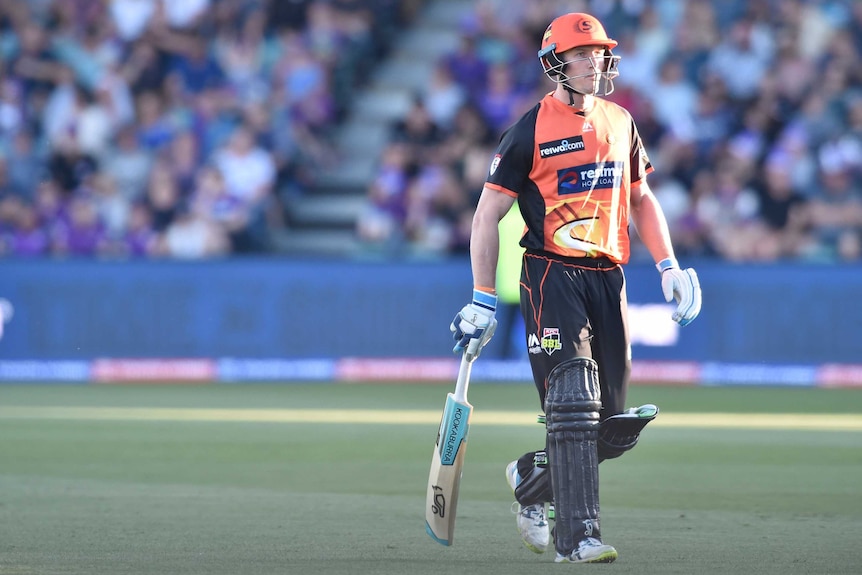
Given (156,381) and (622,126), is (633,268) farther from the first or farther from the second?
(622,126)

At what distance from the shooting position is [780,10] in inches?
703

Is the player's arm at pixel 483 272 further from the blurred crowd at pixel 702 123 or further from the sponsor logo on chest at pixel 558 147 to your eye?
the blurred crowd at pixel 702 123

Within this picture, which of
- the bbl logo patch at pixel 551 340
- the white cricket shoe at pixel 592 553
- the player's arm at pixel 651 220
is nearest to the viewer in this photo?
the white cricket shoe at pixel 592 553

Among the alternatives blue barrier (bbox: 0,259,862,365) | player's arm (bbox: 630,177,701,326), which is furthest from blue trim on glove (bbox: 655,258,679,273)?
blue barrier (bbox: 0,259,862,365)

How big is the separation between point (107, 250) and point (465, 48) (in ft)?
16.5

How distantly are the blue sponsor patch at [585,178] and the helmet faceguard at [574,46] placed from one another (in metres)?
0.34

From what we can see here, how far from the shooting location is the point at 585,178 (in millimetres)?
6402

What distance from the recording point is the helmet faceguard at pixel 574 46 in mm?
6426

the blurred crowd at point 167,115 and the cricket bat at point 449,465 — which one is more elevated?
the blurred crowd at point 167,115

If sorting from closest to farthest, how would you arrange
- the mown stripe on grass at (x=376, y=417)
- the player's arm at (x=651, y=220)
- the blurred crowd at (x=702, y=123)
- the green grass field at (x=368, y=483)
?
the green grass field at (x=368, y=483), the player's arm at (x=651, y=220), the mown stripe on grass at (x=376, y=417), the blurred crowd at (x=702, y=123)

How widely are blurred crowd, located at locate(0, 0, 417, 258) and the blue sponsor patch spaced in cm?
1098

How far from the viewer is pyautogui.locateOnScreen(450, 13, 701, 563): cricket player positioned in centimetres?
632

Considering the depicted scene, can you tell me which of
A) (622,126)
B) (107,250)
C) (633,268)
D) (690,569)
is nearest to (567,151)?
(622,126)

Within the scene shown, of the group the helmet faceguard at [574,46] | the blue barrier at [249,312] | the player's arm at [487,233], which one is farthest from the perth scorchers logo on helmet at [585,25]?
the blue barrier at [249,312]
